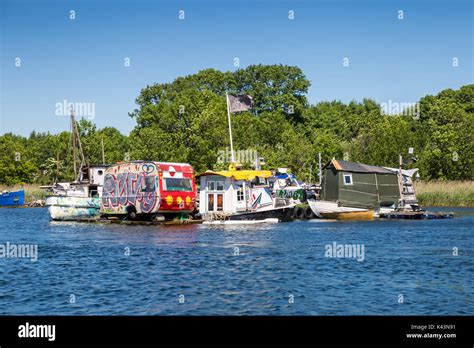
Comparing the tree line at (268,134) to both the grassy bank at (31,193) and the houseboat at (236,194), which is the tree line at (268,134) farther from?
the houseboat at (236,194)

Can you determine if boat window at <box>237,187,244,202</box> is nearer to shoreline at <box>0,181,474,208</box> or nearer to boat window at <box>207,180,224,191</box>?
boat window at <box>207,180,224,191</box>

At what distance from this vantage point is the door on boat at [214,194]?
5900 centimetres

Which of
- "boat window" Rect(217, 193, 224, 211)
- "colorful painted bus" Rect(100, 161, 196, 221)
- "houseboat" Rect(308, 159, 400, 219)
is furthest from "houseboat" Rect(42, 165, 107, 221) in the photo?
"houseboat" Rect(308, 159, 400, 219)

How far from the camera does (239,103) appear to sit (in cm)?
5909

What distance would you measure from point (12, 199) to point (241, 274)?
9430 centimetres

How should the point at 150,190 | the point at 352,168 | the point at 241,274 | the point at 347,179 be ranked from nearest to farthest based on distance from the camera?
the point at 241,274, the point at 150,190, the point at 347,179, the point at 352,168

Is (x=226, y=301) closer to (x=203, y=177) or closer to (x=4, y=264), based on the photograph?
(x=4, y=264)

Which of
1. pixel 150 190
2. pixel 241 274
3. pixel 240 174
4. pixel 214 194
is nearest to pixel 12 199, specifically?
pixel 150 190

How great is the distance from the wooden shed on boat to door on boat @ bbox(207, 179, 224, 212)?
12409 mm

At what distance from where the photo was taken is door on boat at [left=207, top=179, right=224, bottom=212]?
5900 cm

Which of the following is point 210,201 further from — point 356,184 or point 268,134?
point 268,134

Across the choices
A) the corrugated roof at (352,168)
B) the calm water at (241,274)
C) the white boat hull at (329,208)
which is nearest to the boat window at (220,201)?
the calm water at (241,274)

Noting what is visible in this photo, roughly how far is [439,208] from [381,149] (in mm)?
23669

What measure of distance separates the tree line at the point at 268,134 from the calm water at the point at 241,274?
164ft
